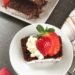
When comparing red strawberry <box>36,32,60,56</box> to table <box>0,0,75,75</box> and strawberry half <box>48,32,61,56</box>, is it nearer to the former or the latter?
strawberry half <box>48,32,61,56</box>

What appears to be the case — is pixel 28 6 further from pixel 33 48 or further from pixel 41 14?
pixel 33 48

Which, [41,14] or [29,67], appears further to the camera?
[41,14]

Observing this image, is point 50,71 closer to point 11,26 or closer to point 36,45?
point 36,45

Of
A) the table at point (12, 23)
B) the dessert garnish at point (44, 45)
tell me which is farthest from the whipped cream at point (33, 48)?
the table at point (12, 23)

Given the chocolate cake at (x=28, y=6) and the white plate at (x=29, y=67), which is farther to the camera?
the chocolate cake at (x=28, y=6)

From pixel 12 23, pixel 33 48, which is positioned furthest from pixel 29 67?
pixel 12 23

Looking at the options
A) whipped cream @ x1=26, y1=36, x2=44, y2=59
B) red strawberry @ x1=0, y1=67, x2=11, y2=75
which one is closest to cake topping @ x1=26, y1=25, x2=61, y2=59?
whipped cream @ x1=26, y1=36, x2=44, y2=59

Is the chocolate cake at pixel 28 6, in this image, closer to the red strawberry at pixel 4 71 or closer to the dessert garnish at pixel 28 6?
the dessert garnish at pixel 28 6
